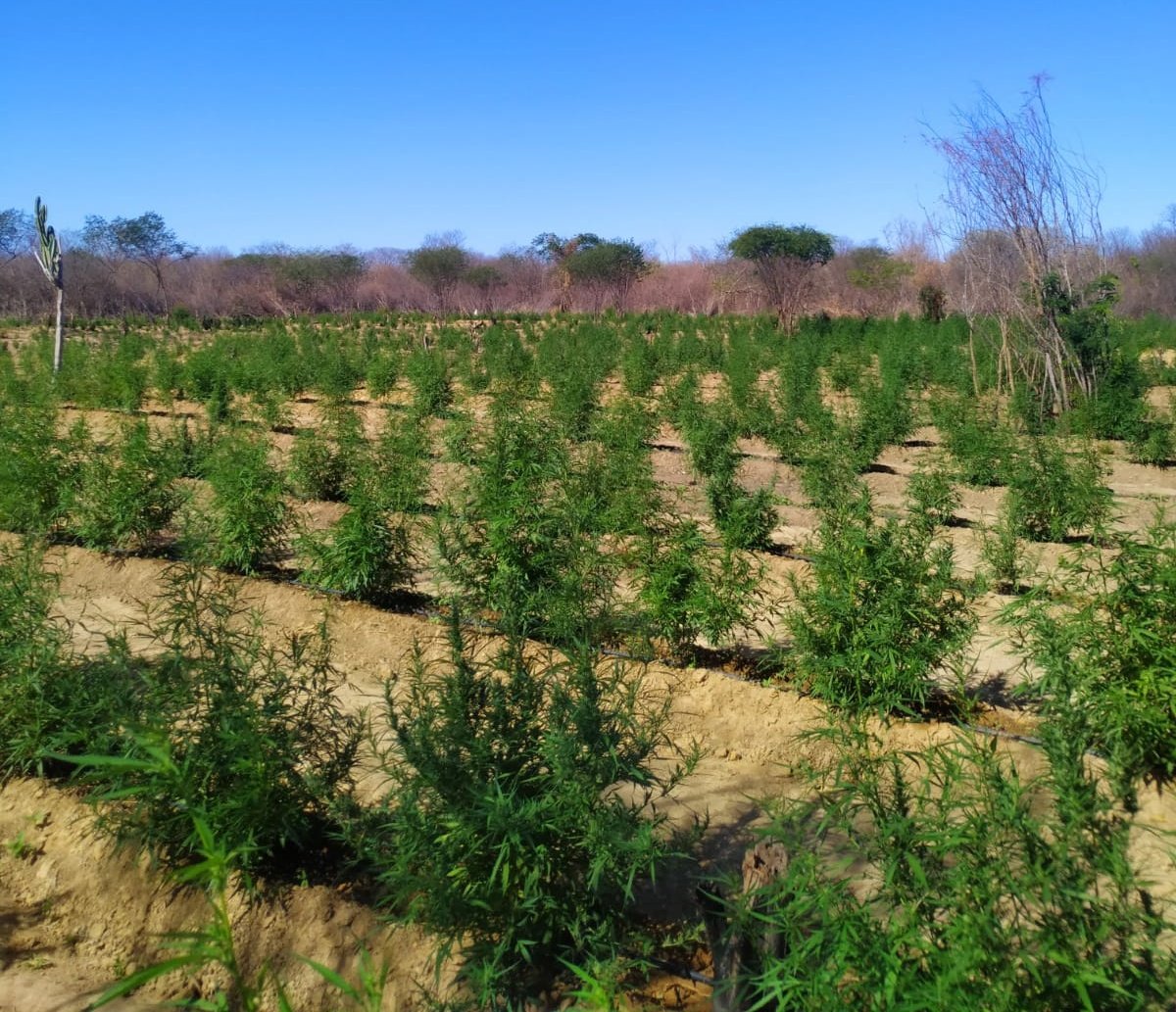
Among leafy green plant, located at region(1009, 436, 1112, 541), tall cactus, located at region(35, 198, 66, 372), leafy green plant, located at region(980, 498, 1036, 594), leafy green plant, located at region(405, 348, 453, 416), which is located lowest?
leafy green plant, located at region(980, 498, 1036, 594)

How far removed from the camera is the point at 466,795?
2854 millimetres

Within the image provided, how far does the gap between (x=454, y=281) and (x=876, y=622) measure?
4162 centimetres

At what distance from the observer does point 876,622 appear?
4.50 meters

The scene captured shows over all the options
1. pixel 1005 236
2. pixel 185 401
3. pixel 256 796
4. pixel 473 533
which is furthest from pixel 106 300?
pixel 256 796

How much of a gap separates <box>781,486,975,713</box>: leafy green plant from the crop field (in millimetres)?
21

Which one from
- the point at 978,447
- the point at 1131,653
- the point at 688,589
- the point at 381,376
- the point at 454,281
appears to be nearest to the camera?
the point at 1131,653

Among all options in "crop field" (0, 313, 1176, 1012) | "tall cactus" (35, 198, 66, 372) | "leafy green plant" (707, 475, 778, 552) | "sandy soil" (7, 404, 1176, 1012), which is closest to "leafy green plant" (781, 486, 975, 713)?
"crop field" (0, 313, 1176, 1012)

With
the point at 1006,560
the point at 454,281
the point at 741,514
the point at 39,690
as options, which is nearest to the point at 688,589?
the point at 741,514

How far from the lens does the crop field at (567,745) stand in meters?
2.27

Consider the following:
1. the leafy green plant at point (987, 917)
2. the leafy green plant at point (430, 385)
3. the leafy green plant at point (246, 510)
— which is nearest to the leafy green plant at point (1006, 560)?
the leafy green plant at point (987, 917)

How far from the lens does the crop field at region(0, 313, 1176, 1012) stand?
89.4 inches

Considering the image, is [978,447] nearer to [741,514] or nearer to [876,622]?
[741,514]

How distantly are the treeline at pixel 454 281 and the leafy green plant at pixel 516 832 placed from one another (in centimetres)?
2599

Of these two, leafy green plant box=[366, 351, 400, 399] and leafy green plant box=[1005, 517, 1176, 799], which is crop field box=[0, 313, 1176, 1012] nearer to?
leafy green plant box=[1005, 517, 1176, 799]
